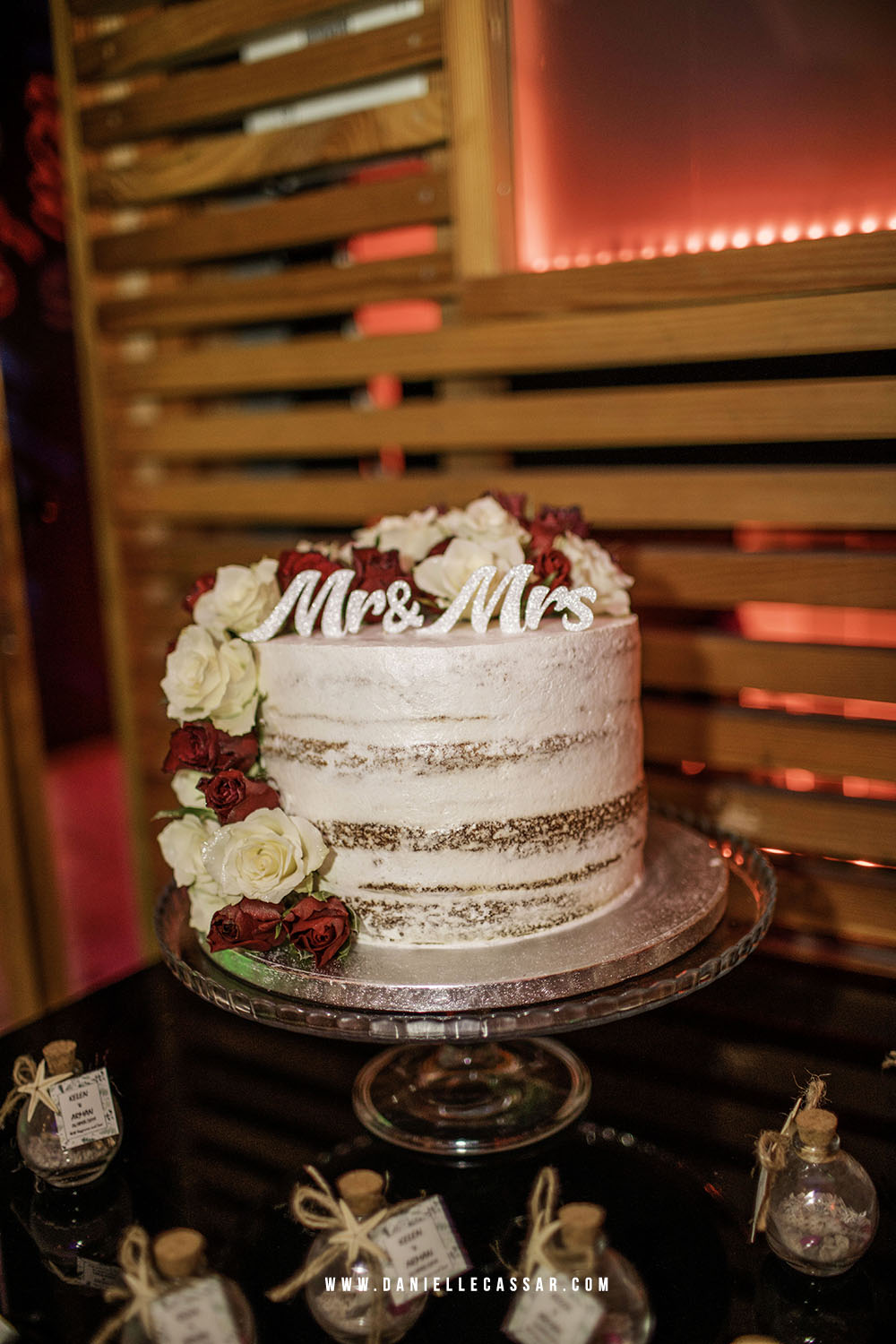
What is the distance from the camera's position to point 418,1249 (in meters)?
1.17

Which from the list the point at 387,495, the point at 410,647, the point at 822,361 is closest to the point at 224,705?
the point at 410,647

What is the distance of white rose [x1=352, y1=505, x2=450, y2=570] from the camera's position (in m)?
1.71

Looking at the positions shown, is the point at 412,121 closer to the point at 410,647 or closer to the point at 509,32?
the point at 509,32

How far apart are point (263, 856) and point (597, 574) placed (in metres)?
0.66

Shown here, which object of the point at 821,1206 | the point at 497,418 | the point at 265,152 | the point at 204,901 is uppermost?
the point at 265,152

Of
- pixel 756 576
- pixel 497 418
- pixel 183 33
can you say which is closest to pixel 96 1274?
pixel 756 576

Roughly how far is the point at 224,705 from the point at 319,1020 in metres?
0.48

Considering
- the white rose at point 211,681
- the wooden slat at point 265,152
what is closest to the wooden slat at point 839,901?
the white rose at point 211,681

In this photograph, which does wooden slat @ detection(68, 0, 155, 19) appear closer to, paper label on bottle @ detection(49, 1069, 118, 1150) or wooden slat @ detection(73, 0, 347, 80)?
wooden slat @ detection(73, 0, 347, 80)

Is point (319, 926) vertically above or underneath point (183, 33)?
underneath

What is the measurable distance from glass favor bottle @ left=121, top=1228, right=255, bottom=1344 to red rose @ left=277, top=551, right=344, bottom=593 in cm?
91

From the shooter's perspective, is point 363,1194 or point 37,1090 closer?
point 363,1194

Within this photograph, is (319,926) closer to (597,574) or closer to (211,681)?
(211,681)

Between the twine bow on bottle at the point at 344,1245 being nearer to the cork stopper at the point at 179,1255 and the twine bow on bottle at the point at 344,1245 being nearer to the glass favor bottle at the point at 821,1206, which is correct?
the cork stopper at the point at 179,1255
